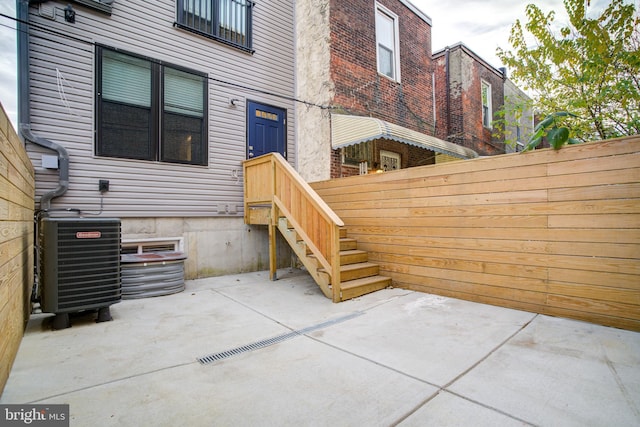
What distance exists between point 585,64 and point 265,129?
612 centimetres

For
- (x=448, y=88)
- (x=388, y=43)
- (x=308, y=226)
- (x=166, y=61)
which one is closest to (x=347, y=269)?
(x=308, y=226)

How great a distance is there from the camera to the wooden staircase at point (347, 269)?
14.2 feet

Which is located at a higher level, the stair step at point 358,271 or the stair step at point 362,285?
the stair step at point 358,271

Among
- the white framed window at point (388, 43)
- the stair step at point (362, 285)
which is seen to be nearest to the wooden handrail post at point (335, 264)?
the stair step at point (362, 285)

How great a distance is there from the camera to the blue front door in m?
6.43

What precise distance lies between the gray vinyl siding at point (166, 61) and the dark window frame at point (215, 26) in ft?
0.35

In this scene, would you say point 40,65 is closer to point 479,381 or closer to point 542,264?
point 479,381

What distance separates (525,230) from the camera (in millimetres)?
3648

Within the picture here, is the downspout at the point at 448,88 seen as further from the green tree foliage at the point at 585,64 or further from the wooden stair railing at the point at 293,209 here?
the wooden stair railing at the point at 293,209

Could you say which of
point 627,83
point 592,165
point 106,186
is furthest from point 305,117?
point 627,83

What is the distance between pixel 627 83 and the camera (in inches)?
198

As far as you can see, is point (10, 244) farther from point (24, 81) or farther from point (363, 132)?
point (363, 132)

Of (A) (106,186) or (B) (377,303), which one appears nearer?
(B) (377,303)

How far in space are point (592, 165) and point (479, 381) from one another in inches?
103
